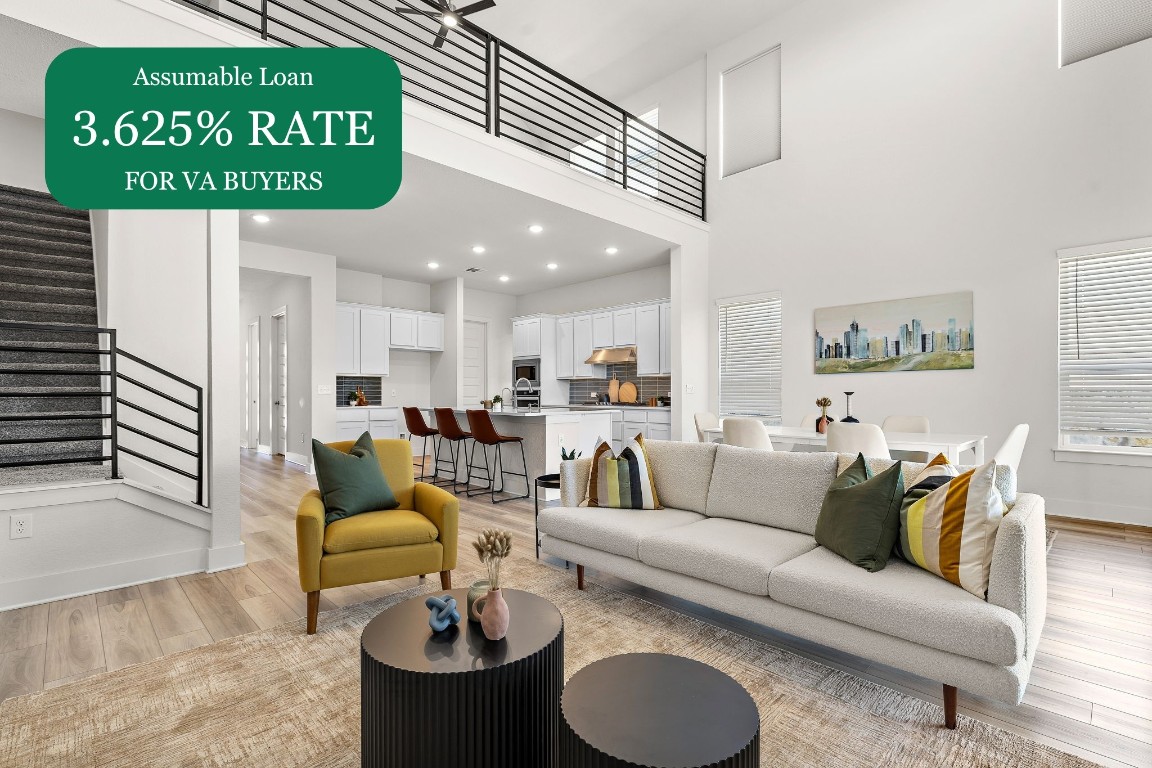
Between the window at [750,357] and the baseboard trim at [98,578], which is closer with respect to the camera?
the baseboard trim at [98,578]

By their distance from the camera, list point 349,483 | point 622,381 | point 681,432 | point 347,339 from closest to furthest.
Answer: point 349,483 < point 681,432 < point 347,339 < point 622,381

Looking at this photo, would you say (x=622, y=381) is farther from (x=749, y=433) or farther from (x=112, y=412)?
(x=112, y=412)

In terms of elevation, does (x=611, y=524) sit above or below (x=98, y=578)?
above

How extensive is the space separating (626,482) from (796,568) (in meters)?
1.20

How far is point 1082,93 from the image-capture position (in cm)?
486

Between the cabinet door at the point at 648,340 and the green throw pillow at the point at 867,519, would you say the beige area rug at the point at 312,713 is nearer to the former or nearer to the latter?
the green throw pillow at the point at 867,519

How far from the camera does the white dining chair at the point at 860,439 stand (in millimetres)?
3713

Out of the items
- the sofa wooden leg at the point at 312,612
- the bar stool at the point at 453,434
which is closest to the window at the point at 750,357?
the bar stool at the point at 453,434

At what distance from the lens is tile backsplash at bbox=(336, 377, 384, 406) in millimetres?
8680

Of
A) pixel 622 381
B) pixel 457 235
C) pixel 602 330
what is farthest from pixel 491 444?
pixel 622 381

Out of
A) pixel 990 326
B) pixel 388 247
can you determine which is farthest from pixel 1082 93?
pixel 388 247

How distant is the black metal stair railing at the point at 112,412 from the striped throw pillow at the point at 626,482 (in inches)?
98.9

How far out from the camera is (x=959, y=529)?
2059mm

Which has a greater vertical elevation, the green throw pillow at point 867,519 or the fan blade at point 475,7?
the fan blade at point 475,7
